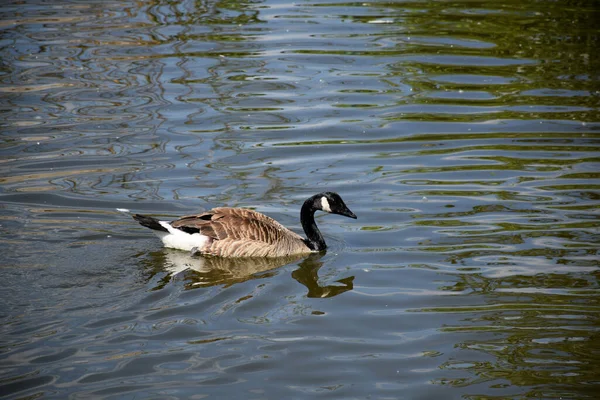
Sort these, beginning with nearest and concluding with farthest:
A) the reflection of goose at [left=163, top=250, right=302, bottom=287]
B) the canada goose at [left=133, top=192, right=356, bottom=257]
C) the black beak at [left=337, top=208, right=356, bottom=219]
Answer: the reflection of goose at [left=163, top=250, right=302, bottom=287], the canada goose at [left=133, top=192, right=356, bottom=257], the black beak at [left=337, top=208, right=356, bottom=219]

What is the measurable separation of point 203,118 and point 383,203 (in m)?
4.10

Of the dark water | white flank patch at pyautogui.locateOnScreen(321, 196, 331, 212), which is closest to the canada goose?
white flank patch at pyautogui.locateOnScreen(321, 196, 331, 212)

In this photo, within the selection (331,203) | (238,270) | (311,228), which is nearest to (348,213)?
(331,203)

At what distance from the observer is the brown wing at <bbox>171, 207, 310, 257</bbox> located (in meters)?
9.76

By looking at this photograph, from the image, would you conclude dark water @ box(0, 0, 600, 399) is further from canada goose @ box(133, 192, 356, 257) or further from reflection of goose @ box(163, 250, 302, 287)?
canada goose @ box(133, 192, 356, 257)

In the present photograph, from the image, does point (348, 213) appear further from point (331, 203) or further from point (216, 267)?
point (216, 267)

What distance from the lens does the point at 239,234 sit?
9797 millimetres

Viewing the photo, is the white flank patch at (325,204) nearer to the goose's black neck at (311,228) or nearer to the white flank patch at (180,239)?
the goose's black neck at (311,228)

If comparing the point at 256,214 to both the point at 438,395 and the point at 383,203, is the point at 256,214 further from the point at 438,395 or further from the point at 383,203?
the point at 438,395

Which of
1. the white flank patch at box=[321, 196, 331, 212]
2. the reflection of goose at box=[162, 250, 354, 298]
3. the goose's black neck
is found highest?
the white flank patch at box=[321, 196, 331, 212]

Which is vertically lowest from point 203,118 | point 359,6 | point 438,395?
point 438,395

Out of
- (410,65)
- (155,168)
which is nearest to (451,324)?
(155,168)

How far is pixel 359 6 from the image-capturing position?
799 inches

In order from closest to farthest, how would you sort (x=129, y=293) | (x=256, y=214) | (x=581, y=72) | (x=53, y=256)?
(x=129, y=293) < (x=53, y=256) < (x=256, y=214) < (x=581, y=72)
